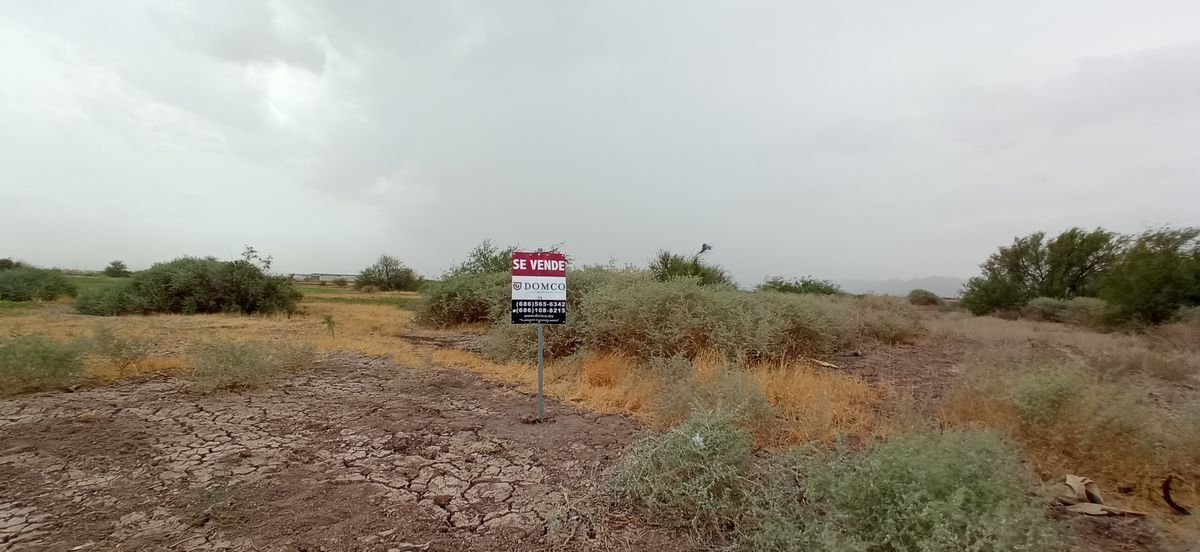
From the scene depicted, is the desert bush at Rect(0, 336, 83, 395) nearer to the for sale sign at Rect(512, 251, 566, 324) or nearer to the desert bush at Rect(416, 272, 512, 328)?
the for sale sign at Rect(512, 251, 566, 324)

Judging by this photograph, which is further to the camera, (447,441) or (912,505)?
(447,441)

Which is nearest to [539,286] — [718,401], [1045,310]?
[718,401]

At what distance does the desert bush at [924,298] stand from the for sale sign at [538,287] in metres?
26.2

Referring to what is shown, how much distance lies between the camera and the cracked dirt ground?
2.77 meters

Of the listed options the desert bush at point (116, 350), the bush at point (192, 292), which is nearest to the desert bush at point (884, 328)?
the desert bush at point (116, 350)

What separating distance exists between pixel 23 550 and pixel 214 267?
19756 mm

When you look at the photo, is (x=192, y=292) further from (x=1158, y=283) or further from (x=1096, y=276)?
(x=1096, y=276)

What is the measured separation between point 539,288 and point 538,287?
2cm

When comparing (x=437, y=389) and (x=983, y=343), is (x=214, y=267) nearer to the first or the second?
(x=437, y=389)

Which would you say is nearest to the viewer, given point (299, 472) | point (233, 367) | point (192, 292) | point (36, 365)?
point (299, 472)

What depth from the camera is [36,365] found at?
5652 mm

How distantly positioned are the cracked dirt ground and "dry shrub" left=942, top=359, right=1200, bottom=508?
3203mm

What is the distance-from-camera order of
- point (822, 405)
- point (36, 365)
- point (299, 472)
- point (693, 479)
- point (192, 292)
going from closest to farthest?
point (693, 479), point (299, 472), point (822, 405), point (36, 365), point (192, 292)

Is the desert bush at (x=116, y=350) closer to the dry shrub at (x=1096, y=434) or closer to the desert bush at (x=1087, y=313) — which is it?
the dry shrub at (x=1096, y=434)
